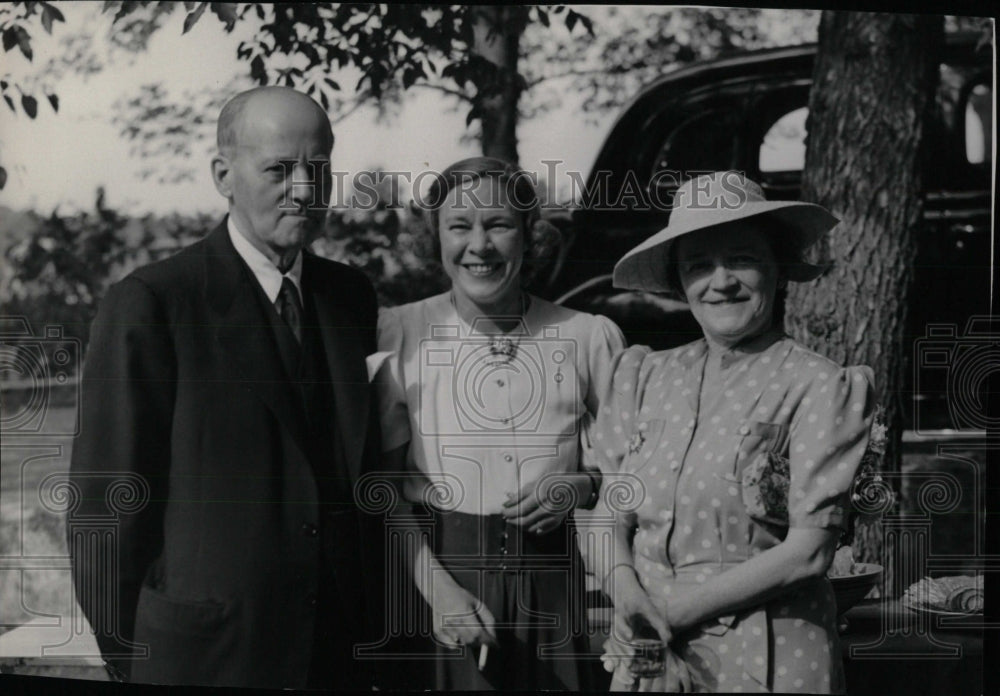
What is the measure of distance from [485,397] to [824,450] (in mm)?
1111

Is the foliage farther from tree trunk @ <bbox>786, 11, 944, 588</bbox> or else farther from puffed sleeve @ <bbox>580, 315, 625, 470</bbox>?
tree trunk @ <bbox>786, 11, 944, 588</bbox>

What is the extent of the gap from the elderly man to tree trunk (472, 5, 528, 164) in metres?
0.55

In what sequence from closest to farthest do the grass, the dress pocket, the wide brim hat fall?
the dress pocket, the wide brim hat, the grass

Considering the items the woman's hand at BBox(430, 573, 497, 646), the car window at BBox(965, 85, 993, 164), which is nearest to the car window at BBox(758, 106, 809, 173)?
the car window at BBox(965, 85, 993, 164)

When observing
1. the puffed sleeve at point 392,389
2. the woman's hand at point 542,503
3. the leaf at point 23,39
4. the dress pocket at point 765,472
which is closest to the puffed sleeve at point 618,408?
the woman's hand at point 542,503

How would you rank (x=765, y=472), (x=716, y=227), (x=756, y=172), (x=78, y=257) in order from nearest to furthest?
(x=765, y=472) → (x=716, y=227) → (x=756, y=172) → (x=78, y=257)

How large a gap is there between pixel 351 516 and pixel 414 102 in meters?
1.39

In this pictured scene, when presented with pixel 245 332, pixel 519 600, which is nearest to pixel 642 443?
pixel 519 600

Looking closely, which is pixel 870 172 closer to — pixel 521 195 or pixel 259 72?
pixel 521 195

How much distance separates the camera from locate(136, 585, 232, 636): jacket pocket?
4.77 metres

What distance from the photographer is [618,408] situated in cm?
471

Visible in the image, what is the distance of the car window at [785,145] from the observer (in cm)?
477

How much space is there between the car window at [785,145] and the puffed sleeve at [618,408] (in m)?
0.76

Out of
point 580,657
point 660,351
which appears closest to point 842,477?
point 660,351
